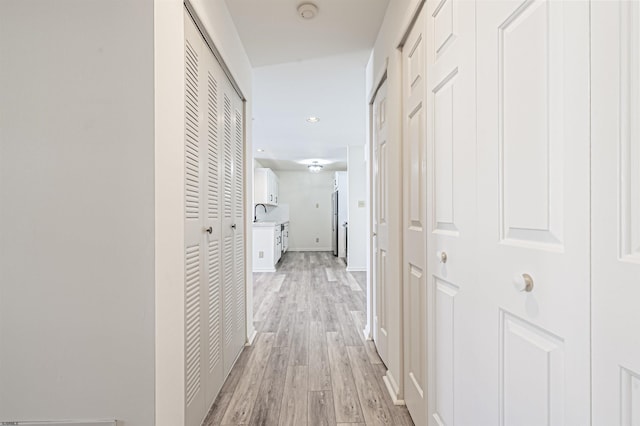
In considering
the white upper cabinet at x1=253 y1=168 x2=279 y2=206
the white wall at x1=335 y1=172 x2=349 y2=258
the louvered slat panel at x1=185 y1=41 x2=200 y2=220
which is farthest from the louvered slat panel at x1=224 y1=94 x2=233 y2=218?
the white wall at x1=335 y1=172 x2=349 y2=258

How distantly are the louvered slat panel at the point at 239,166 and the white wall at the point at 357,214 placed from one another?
3.87 m

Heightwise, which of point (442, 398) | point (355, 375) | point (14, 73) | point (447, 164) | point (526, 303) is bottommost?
point (355, 375)

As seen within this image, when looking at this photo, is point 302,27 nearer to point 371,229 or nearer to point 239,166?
point 239,166

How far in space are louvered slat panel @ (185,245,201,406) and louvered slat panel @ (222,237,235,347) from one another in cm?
48

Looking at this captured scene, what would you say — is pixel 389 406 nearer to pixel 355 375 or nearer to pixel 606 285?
pixel 355 375

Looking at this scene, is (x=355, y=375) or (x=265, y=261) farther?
(x=265, y=261)

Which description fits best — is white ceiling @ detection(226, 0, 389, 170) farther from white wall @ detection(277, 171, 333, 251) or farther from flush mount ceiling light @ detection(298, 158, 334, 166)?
white wall @ detection(277, 171, 333, 251)

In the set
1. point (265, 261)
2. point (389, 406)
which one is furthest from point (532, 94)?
point (265, 261)

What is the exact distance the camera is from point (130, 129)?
1.09 metres

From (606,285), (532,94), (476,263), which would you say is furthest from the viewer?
(476,263)

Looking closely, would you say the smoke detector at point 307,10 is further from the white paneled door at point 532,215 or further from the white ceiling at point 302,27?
the white paneled door at point 532,215

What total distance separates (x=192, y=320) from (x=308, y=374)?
103 cm

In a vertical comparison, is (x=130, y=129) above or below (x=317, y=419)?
above

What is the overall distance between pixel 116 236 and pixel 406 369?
1.52 metres
